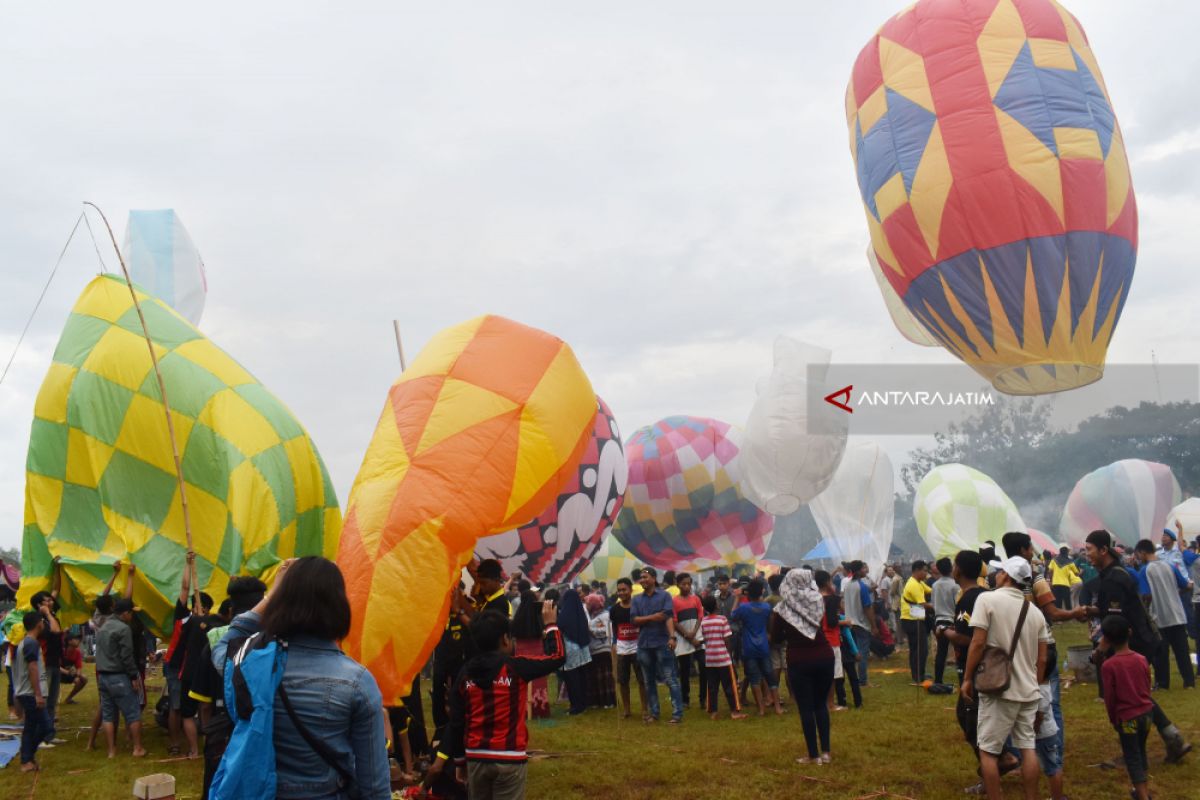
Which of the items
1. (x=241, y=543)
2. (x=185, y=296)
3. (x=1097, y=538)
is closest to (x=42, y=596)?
(x=241, y=543)

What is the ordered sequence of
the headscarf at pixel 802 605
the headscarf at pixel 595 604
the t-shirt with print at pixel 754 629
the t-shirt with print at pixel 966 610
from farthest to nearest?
1. the headscarf at pixel 595 604
2. the t-shirt with print at pixel 754 629
3. the headscarf at pixel 802 605
4. the t-shirt with print at pixel 966 610

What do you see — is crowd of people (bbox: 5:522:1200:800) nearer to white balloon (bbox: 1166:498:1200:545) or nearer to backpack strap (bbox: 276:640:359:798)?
backpack strap (bbox: 276:640:359:798)

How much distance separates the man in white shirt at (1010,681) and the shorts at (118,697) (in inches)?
306

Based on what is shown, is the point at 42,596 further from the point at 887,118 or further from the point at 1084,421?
the point at 1084,421

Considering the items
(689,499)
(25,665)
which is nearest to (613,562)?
(689,499)

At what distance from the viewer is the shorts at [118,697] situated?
9.41 m

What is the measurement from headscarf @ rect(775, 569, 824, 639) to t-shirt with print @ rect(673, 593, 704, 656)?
3.40 meters

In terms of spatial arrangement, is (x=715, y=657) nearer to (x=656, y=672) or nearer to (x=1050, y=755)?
(x=656, y=672)

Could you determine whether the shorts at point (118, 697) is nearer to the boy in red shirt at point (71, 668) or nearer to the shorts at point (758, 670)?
the boy in red shirt at point (71, 668)

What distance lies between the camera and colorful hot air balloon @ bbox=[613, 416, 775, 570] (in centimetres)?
2575

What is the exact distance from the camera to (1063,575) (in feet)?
60.5

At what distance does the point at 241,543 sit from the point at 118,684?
5.65 ft

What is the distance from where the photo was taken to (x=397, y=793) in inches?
286

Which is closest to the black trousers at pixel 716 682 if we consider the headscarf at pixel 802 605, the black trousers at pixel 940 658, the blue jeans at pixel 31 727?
the black trousers at pixel 940 658
